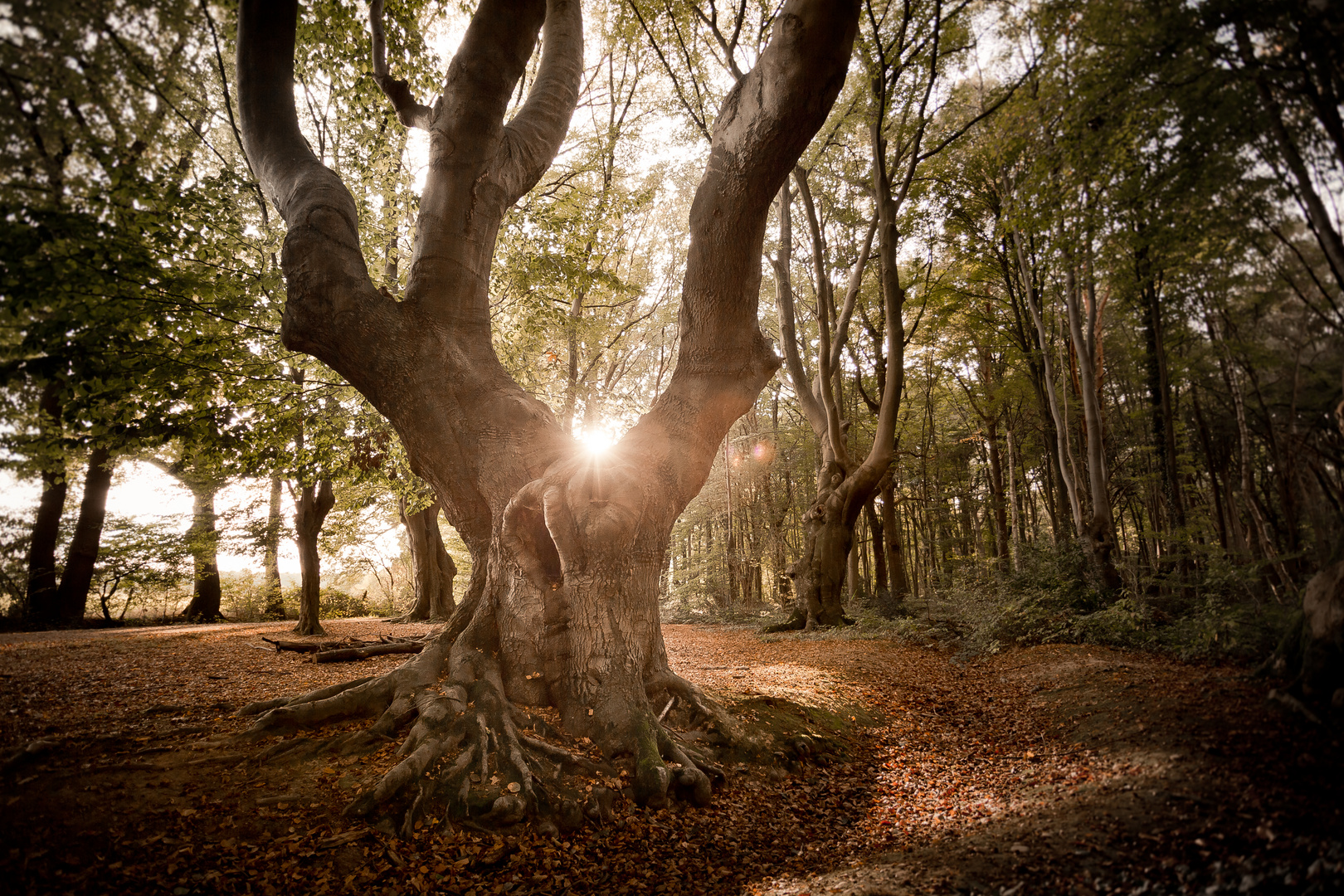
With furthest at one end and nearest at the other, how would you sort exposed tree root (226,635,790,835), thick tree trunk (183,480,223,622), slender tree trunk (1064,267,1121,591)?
thick tree trunk (183,480,223,622), slender tree trunk (1064,267,1121,591), exposed tree root (226,635,790,835)

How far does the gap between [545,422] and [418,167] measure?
749 cm

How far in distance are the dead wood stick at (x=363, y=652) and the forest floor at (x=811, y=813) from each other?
5.61 ft

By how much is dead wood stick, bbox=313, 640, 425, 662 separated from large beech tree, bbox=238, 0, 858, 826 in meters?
2.87

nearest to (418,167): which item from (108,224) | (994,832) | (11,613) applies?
(108,224)

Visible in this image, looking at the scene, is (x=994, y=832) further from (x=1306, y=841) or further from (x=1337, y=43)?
(x=1337, y=43)

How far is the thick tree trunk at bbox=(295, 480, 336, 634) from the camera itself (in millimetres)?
10375

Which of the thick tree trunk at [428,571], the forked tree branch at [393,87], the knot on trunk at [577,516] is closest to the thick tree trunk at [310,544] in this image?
the thick tree trunk at [428,571]

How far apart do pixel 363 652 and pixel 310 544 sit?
16.6 feet

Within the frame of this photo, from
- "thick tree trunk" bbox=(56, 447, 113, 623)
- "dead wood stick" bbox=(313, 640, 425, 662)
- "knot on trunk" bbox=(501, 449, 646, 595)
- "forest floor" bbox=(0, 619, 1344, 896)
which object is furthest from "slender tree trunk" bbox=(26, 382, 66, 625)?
"knot on trunk" bbox=(501, 449, 646, 595)

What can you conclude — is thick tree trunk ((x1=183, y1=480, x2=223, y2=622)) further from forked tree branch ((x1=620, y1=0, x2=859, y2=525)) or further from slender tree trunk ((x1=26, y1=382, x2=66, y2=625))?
forked tree branch ((x1=620, y1=0, x2=859, y2=525))

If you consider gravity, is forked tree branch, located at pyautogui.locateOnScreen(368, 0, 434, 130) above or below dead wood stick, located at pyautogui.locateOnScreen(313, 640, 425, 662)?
above

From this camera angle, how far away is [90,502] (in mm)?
11445

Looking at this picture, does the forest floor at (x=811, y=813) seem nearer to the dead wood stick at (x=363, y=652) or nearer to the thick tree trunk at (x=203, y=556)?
the dead wood stick at (x=363, y=652)

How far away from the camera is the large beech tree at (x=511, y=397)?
11.6 ft
